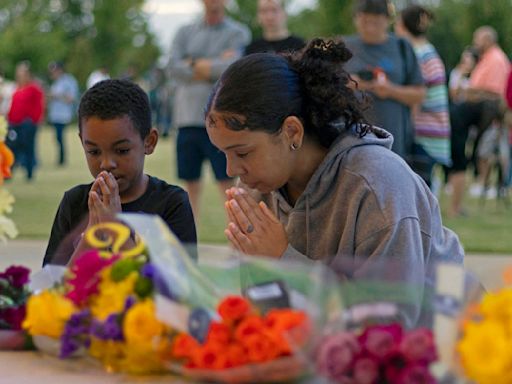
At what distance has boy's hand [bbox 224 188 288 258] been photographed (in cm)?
279

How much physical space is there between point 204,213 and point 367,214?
320 inches

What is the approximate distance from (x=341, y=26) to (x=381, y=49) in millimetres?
23916

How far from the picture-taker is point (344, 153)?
2.93 meters

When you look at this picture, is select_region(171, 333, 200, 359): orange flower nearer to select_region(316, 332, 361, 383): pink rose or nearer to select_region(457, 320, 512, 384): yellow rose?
select_region(316, 332, 361, 383): pink rose

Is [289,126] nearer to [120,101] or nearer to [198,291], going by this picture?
[120,101]

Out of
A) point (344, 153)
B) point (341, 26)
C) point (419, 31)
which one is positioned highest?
point (344, 153)

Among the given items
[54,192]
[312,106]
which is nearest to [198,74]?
[312,106]

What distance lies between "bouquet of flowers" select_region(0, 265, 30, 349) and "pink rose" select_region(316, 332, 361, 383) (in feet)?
2.56

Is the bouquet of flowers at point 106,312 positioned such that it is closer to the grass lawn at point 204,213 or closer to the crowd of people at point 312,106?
the crowd of people at point 312,106

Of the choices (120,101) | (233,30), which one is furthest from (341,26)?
(120,101)

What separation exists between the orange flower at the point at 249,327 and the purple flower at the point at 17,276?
0.84m

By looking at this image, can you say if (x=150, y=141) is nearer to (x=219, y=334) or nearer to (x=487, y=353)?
(x=219, y=334)

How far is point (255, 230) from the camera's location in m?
2.79

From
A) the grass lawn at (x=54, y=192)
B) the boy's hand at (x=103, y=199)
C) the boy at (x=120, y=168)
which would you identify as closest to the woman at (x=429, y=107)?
the grass lawn at (x=54, y=192)
